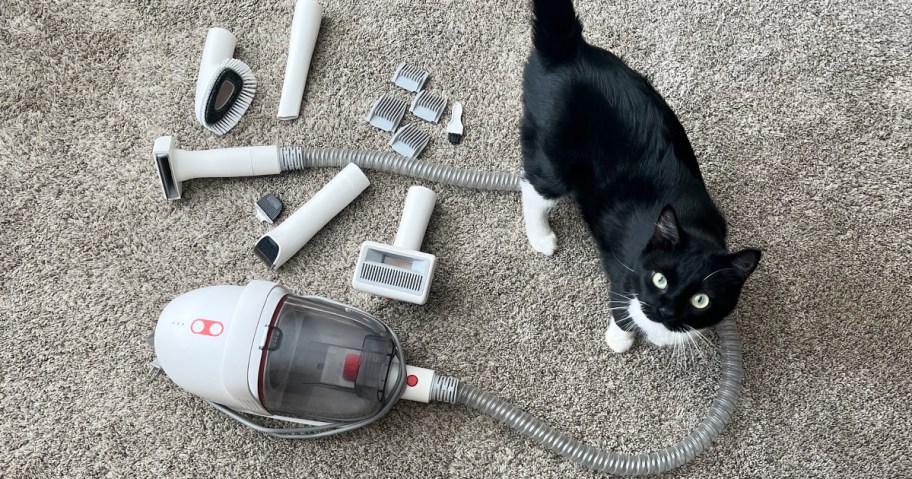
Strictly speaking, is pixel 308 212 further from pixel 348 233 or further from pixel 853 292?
pixel 853 292

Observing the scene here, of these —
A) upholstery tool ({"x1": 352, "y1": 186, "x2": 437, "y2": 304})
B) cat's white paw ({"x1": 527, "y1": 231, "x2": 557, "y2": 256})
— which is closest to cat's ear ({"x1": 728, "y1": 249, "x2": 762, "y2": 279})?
cat's white paw ({"x1": 527, "y1": 231, "x2": 557, "y2": 256})

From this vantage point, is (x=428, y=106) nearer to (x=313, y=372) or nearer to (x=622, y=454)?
(x=313, y=372)

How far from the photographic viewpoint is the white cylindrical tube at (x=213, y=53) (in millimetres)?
1363

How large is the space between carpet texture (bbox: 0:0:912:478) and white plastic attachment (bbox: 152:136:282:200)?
0.14 feet

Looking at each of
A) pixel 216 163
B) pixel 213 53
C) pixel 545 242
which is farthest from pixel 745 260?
pixel 213 53

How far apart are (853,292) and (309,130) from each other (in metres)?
1.16

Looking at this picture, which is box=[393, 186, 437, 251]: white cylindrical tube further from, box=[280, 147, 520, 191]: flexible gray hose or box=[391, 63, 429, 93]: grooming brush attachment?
box=[391, 63, 429, 93]: grooming brush attachment

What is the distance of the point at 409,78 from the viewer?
55.1 inches

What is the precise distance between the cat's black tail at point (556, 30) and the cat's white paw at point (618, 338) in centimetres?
50

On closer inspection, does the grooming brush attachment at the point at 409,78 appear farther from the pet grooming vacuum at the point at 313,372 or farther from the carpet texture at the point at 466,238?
the pet grooming vacuum at the point at 313,372

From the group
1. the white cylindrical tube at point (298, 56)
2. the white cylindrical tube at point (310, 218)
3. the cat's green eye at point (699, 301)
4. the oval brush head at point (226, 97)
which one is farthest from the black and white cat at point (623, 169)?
the oval brush head at point (226, 97)

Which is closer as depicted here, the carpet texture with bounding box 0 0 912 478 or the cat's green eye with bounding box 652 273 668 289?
the cat's green eye with bounding box 652 273 668 289

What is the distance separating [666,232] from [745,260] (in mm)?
114

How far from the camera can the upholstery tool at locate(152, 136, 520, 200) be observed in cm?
129
